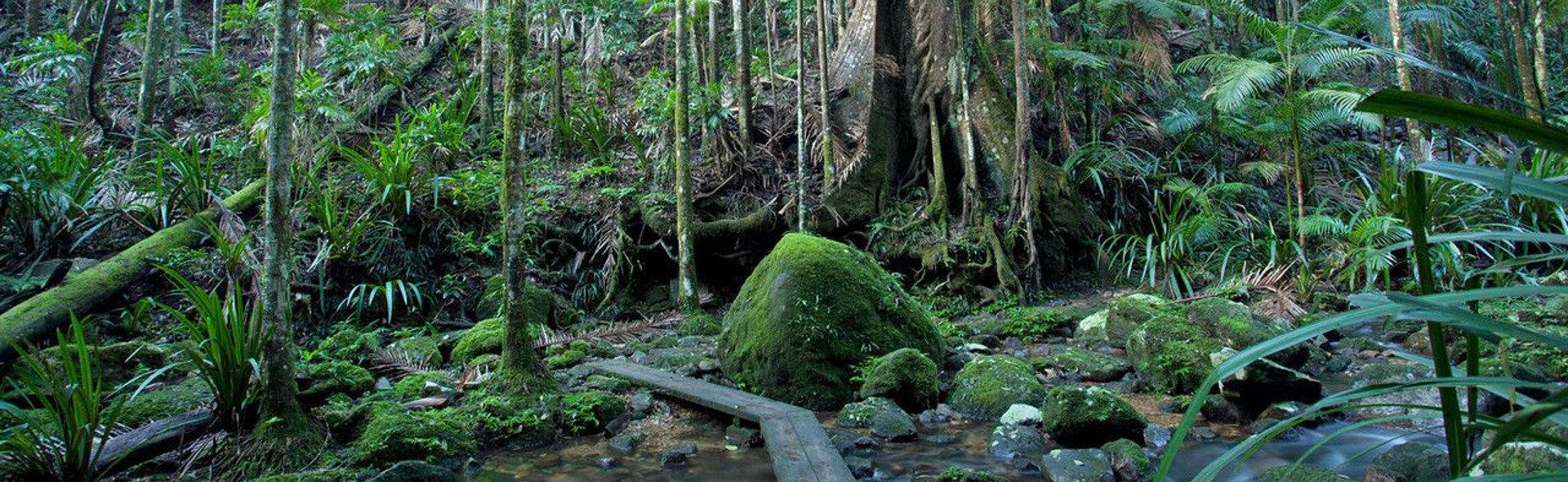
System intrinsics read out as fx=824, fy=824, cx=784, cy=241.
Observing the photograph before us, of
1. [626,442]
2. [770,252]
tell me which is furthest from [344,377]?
[770,252]

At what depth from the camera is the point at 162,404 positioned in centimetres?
498

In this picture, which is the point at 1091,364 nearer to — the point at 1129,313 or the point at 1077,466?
the point at 1129,313

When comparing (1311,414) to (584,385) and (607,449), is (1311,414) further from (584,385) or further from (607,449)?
(584,385)

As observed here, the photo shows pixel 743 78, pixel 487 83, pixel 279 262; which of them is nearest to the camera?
pixel 279 262

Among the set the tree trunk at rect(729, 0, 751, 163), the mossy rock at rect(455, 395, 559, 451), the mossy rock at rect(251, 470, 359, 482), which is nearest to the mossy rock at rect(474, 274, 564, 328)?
the mossy rock at rect(455, 395, 559, 451)

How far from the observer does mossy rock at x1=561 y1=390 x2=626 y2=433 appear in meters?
5.06

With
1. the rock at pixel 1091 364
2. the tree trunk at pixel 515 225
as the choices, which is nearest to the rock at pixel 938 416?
the rock at pixel 1091 364

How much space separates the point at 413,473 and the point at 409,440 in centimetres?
40

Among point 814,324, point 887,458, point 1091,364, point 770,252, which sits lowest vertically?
point 887,458

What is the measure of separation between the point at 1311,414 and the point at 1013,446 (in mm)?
3827

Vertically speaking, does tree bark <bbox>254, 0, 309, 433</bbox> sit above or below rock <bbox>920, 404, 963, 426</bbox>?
above

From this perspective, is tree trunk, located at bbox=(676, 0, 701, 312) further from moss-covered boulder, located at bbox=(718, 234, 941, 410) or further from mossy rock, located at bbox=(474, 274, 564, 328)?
moss-covered boulder, located at bbox=(718, 234, 941, 410)

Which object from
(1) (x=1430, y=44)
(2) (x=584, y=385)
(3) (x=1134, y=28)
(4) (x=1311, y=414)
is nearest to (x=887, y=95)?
(3) (x=1134, y=28)

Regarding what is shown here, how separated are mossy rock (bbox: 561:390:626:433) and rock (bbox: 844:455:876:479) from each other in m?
1.67
